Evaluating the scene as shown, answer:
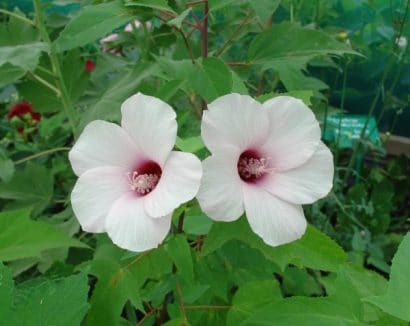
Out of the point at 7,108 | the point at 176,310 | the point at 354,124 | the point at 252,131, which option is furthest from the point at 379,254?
the point at 7,108

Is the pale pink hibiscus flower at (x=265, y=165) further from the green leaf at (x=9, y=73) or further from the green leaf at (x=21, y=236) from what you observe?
the green leaf at (x=9, y=73)

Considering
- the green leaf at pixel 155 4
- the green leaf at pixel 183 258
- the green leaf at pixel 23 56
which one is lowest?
the green leaf at pixel 183 258

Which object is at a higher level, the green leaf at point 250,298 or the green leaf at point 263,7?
the green leaf at point 263,7

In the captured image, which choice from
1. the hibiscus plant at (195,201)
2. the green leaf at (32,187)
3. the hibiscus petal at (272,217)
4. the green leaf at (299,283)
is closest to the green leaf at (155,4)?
the hibiscus plant at (195,201)

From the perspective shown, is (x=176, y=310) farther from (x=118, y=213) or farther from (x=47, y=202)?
(x=47, y=202)

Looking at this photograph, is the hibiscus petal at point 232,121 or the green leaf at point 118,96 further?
the green leaf at point 118,96

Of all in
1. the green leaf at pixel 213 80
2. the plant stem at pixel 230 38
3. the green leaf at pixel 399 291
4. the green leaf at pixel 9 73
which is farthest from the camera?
the green leaf at pixel 9 73
